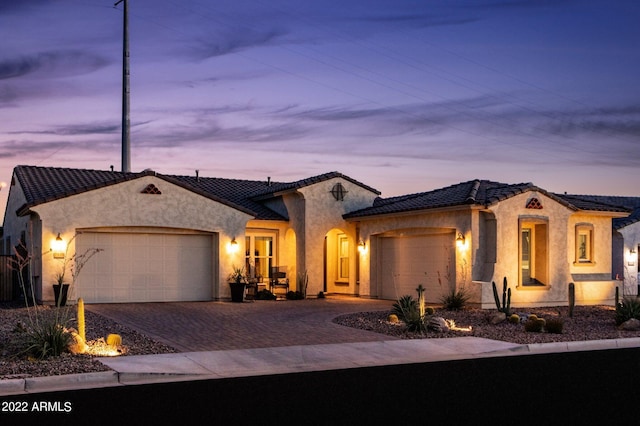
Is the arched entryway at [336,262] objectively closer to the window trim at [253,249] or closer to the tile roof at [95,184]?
the window trim at [253,249]

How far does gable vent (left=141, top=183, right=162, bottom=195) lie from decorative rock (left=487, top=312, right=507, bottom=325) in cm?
1085

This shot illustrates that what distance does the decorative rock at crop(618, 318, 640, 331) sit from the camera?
18047 mm

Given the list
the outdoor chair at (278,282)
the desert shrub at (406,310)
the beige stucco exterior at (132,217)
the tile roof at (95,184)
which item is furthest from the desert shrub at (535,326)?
the outdoor chair at (278,282)

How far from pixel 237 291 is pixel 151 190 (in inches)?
164

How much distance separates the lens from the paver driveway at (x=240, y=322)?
15.2 meters

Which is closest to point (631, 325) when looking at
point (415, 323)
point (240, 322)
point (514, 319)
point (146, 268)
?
point (514, 319)

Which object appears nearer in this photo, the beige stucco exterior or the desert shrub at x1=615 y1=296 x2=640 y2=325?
the desert shrub at x1=615 y1=296 x2=640 y2=325

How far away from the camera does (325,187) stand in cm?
2828

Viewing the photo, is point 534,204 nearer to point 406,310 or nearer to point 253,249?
point 406,310

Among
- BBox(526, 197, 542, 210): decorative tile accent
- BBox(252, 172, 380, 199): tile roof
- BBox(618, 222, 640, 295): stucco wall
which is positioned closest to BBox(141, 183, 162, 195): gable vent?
BBox(252, 172, 380, 199): tile roof

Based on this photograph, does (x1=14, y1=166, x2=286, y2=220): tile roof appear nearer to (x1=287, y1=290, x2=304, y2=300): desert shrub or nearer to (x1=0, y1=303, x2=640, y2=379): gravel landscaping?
A: (x1=287, y1=290, x2=304, y2=300): desert shrub

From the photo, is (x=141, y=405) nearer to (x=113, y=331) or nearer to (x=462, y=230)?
(x=113, y=331)

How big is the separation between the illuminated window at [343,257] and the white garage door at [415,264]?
264 cm

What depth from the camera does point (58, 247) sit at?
73.9 feet
